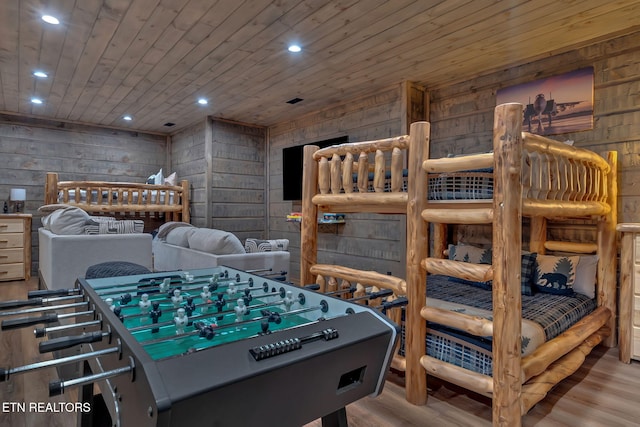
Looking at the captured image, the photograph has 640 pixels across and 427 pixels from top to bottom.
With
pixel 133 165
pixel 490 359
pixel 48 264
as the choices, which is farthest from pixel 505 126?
pixel 133 165

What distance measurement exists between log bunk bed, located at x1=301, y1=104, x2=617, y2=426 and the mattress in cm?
3

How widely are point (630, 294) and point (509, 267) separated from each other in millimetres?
1558

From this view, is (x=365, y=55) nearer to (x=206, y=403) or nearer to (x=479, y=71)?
(x=479, y=71)

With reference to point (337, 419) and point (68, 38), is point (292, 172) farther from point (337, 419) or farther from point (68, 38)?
point (337, 419)

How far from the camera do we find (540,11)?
2545mm

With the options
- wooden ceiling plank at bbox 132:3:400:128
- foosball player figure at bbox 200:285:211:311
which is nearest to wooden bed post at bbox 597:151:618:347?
wooden ceiling plank at bbox 132:3:400:128

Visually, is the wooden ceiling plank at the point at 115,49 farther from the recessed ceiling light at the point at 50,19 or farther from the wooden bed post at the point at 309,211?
the wooden bed post at the point at 309,211

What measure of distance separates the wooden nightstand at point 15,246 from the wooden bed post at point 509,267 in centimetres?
560

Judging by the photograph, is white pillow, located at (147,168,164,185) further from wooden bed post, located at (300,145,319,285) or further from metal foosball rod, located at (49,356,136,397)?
metal foosball rod, located at (49,356,136,397)

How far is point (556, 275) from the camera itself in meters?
2.67

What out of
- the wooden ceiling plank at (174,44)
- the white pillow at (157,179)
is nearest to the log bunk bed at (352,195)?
the wooden ceiling plank at (174,44)

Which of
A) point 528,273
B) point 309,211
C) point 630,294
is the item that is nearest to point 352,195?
point 309,211

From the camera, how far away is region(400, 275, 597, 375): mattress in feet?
6.07

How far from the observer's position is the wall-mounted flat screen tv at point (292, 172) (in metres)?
5.30
